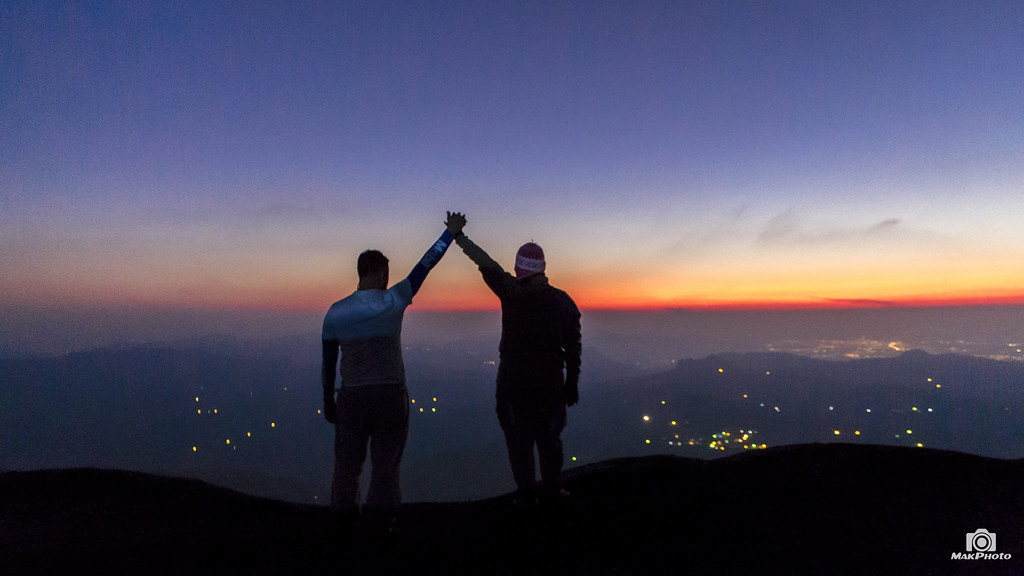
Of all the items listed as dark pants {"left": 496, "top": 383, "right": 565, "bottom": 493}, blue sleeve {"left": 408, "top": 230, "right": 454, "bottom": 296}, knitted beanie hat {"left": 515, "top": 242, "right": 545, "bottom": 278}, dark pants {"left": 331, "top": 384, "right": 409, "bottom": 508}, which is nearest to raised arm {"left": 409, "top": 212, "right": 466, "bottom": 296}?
blue sleeve {"left": 408, "top": 230, "right": 454, "bottom": 296}

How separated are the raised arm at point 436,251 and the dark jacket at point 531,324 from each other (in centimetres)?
32

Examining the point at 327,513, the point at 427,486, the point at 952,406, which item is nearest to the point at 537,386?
the point at 327,513

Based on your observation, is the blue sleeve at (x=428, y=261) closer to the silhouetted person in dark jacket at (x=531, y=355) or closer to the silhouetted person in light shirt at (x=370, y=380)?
the silhouetted person in light shirt at (x=370, y=380)

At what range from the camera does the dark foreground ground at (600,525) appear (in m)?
4.02

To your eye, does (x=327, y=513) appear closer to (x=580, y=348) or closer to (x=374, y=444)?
(x=374, y=444)

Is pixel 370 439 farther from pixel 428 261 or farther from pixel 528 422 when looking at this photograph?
pixel 428 261

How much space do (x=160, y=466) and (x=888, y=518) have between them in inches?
8510

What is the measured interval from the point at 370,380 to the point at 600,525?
275 cm

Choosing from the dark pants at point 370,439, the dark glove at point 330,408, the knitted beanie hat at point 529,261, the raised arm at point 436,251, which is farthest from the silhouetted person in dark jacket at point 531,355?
the dark glove at point 330,408

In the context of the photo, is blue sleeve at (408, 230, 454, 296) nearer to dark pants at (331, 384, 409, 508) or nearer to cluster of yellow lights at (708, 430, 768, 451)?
dark pants at (331, 384, 409, 508)

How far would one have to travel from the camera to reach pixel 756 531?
486 centimetres

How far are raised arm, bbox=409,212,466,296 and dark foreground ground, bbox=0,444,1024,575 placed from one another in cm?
241

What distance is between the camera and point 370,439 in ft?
14.9

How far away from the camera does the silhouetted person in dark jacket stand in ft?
16.9
